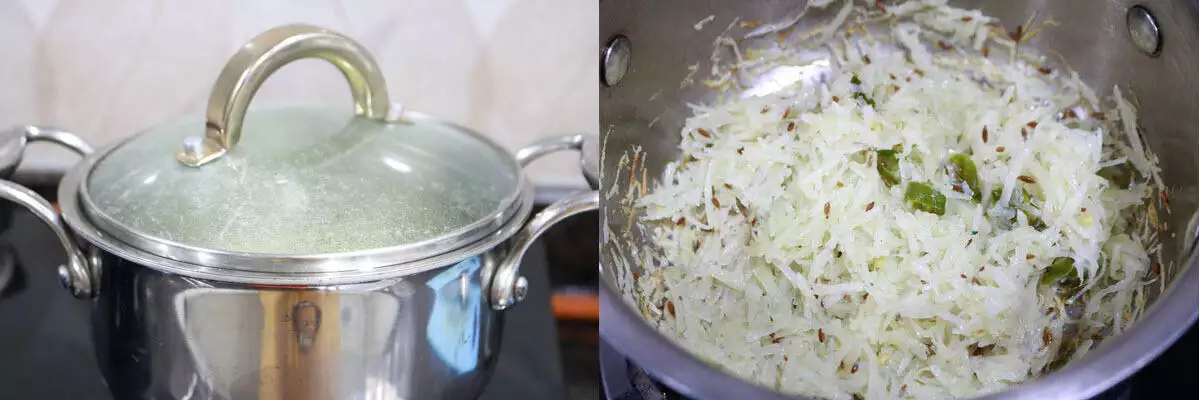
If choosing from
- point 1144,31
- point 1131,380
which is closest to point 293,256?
point 1131,380

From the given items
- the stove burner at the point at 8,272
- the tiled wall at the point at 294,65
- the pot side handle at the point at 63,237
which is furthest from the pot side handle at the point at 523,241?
the stove burner at the point at 8,272

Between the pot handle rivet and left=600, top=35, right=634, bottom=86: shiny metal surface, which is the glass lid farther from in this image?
the pot handle rivet

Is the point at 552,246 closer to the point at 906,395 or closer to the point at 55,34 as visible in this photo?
the point at 906,395

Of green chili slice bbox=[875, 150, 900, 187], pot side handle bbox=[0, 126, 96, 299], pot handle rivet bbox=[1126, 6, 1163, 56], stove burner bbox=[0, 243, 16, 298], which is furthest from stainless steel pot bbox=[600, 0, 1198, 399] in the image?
stove burner bbox=[0, 243, 16, 298]

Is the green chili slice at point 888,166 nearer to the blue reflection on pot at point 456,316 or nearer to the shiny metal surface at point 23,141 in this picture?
the blue reflection on pot at point 456,316

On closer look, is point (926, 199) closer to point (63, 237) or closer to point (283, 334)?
point (283, 334)

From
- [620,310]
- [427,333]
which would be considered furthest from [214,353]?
[620,310]
